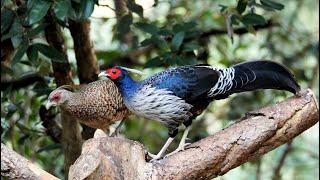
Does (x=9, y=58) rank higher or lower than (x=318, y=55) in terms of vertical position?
higher

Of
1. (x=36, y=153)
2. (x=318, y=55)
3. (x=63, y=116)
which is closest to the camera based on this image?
(x=63, y=116)

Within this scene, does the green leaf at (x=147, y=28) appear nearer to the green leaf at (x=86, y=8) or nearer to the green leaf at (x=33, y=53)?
the green leaf at (x=86, y=8)

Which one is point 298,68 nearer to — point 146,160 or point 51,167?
point 51,167

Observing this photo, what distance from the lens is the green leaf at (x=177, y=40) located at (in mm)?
3337

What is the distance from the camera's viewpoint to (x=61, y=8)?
280 cm

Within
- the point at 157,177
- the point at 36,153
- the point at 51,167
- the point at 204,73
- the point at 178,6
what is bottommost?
the point at 51,167

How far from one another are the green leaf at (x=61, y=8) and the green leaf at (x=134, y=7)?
0.47 meters

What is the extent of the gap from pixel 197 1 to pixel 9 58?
6.31 ft

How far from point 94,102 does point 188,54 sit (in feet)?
2.84

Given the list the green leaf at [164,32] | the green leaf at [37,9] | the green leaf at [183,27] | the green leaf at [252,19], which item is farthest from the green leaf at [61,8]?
the green leaf at [252,19]

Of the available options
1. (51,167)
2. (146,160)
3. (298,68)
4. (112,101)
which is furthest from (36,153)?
(298,68)

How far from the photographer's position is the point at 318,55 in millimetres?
4539

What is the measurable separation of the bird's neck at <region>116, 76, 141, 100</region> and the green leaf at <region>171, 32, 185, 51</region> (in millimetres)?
827

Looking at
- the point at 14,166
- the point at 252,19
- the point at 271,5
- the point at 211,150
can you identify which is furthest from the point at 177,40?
the point at 14,166
